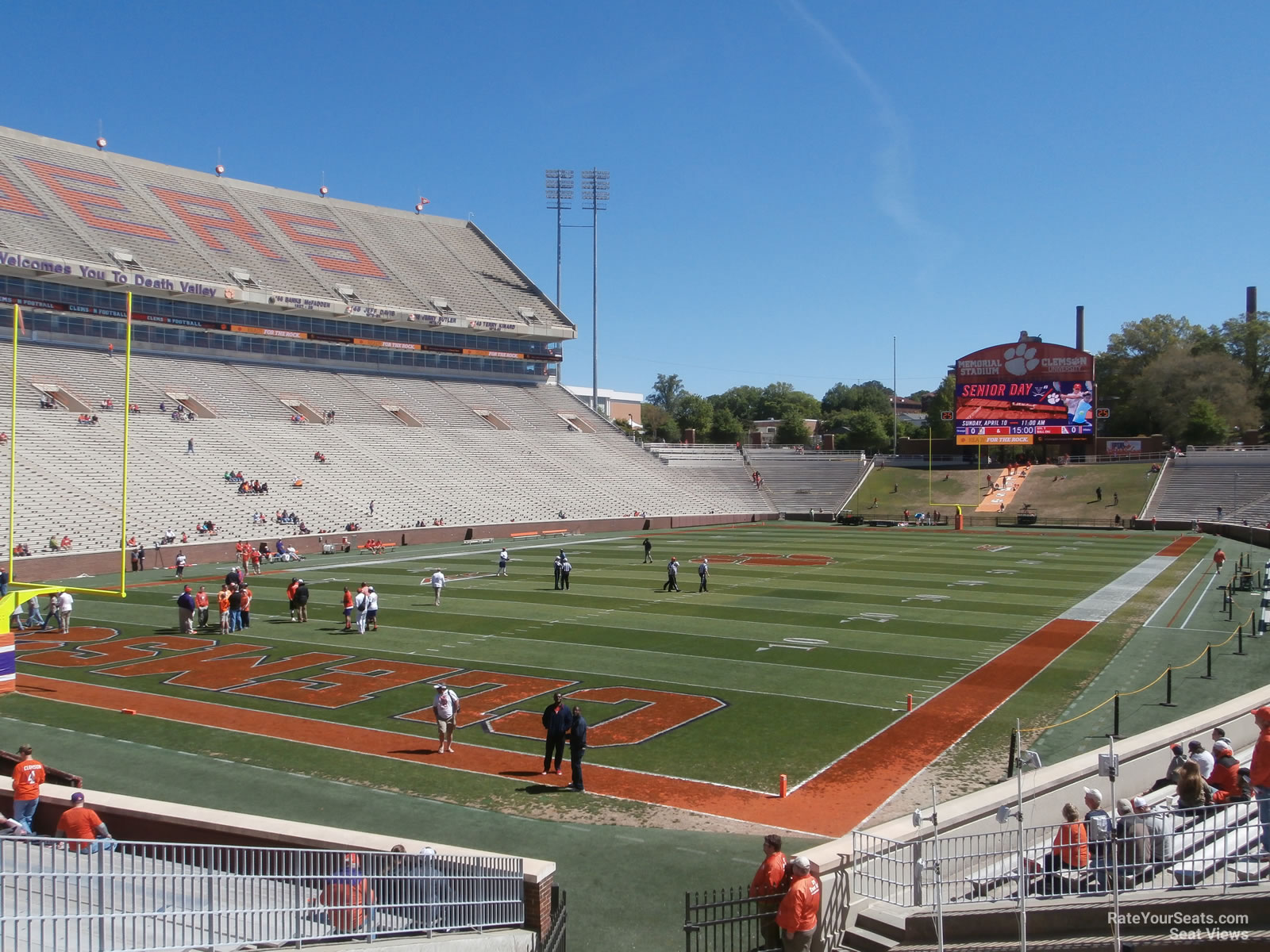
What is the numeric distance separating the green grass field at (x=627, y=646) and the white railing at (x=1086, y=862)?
4657 millimetres

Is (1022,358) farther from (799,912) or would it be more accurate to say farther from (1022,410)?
(799,912)

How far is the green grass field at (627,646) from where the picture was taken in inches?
592

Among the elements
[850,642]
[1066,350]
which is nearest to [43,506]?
[850,642]

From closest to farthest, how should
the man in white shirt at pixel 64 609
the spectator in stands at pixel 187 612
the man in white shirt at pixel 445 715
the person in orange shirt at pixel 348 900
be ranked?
the person in orange shirt at pixel 348 900
the man in white shirt at pixel 445 715
the spectator in stands at pixel 187 612
the man in white shirt at pixel 64 609

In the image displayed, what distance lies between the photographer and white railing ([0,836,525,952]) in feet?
20.2

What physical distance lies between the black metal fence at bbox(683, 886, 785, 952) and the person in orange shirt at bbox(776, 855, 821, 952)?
0.61 feet

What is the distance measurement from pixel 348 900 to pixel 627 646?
15.0m

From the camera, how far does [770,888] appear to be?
810 centimetres

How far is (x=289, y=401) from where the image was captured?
60.3 m

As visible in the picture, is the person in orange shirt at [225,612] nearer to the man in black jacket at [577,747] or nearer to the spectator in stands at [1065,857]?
the man in black jacket at [577,747]

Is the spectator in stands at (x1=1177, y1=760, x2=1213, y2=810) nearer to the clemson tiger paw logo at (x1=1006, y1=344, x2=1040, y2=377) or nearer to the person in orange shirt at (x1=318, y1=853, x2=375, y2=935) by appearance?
the person in orange shirt at (x1=318, y1=853, x2=375, y2=935)

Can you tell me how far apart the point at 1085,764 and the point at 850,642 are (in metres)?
11.8

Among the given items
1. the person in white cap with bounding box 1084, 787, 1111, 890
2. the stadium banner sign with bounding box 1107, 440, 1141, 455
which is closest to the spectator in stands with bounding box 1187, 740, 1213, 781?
the person in white cap with bounding box 1084, 787, 1111, 890

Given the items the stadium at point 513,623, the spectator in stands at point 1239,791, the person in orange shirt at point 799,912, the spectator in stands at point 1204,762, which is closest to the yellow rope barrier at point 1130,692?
the stadium at point 513,623
